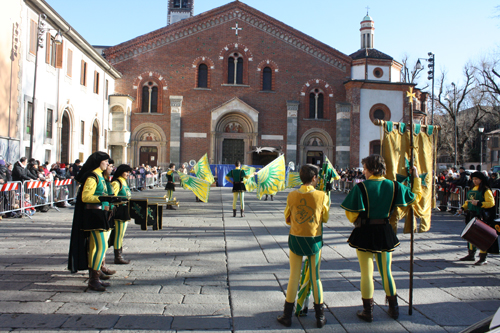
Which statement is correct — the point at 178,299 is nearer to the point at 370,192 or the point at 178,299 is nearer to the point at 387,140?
the point at 370,192

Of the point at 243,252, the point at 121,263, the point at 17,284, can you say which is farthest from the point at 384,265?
the point at 17,284

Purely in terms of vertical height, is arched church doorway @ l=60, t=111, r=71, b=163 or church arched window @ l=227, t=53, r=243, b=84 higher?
church arched window @ l=227, t=53, r=243, b=84

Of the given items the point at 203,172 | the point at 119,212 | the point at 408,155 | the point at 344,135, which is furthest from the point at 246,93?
the point at 119,212

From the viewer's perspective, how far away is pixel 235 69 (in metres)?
34.2

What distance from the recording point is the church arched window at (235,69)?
34.2 m

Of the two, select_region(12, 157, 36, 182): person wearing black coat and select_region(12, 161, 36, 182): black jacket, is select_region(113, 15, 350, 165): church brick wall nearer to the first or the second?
select_region(12, 157, 36, 182): person wearing black coat

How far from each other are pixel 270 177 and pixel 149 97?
22.0 m

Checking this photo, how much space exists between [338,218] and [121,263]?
27.2ft

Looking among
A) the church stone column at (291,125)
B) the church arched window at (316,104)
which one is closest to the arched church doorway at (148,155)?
the church stone column at (291,125)

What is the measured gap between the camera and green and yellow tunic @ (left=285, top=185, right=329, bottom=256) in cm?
439

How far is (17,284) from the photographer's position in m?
5.57

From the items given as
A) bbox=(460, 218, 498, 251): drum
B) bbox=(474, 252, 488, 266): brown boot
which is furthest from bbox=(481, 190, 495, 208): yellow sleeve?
bbox=(460, 218, 498, 251): drum

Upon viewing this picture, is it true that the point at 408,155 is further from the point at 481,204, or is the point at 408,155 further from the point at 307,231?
the point at 307,231

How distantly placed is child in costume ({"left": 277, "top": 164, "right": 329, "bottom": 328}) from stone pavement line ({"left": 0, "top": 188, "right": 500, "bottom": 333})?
38cm
